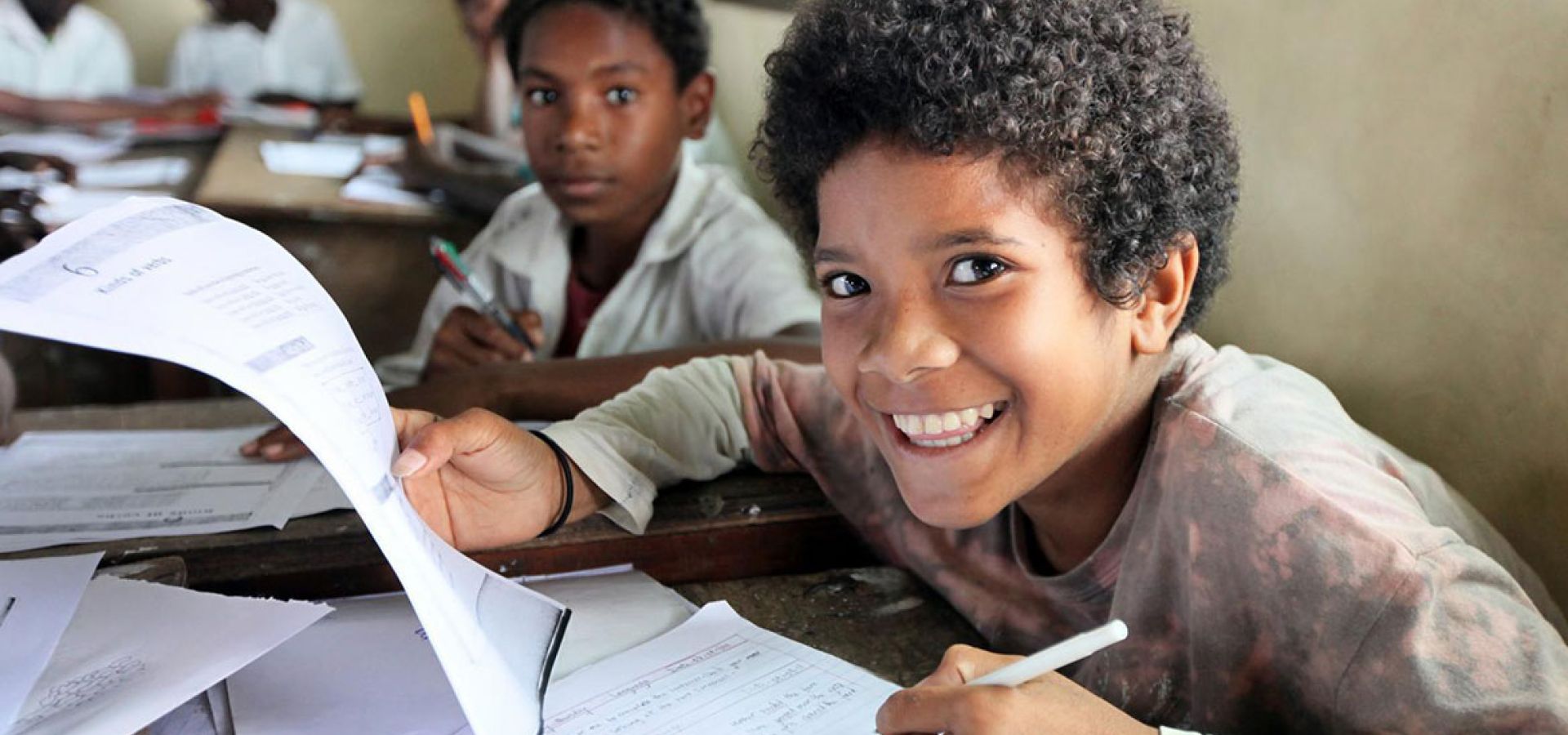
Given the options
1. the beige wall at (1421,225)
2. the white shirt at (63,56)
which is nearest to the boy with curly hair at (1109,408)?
the beige wall at (1421,225)

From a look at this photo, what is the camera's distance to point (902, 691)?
64 centimetres

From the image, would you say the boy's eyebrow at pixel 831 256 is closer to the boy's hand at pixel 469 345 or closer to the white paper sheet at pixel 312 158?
the boy's hand at pixel 469 345

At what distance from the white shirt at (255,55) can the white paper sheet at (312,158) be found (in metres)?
2.26

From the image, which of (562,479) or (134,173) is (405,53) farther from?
(562,479)

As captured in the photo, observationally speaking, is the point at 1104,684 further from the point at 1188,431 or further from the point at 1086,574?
the point at 1188,431

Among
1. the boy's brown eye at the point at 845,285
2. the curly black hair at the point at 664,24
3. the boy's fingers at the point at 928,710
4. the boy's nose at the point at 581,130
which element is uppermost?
the curly black hair at the point at 664,24

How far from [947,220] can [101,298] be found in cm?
46

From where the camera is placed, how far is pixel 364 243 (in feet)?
8.30

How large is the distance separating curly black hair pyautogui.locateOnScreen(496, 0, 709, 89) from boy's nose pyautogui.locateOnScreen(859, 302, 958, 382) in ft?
3.70

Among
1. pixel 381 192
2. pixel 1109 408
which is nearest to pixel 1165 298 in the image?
pixel 1109 408

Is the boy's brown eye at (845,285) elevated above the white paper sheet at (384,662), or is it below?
above

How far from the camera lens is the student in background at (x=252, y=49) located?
17.5 feet

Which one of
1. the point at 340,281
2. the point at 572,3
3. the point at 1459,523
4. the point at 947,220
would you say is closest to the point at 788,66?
the point at 947,220

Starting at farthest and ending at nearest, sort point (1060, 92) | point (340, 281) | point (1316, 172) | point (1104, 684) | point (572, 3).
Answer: point (340, 281), point (572, 3), point (1316, 172), point (1104, 684), point (1060, 92)
